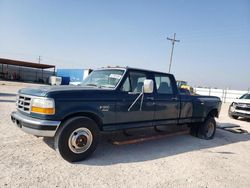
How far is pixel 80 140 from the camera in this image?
4270 mm

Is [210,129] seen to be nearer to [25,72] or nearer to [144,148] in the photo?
[144,148]

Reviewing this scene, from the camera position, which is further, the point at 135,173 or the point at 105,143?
the point at 105,143

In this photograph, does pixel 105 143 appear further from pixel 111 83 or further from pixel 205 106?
pixel 205 106

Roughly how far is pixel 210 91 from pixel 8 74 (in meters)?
35.8

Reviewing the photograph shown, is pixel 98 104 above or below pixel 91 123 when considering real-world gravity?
above

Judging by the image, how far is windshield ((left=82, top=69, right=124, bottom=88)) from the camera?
5054mm

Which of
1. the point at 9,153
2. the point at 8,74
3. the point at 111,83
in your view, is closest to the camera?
the point at 9,153

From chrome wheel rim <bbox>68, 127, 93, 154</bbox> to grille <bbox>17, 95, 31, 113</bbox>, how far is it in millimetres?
1006

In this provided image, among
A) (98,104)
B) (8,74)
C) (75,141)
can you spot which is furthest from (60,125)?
(8,74)

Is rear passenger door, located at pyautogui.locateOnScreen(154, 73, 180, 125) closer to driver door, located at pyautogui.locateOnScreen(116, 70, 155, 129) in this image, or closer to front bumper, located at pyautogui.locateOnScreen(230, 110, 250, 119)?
driver door, located at pyautogui.locateOnScreen(116, 70, 155, 129)

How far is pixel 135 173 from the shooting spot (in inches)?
158

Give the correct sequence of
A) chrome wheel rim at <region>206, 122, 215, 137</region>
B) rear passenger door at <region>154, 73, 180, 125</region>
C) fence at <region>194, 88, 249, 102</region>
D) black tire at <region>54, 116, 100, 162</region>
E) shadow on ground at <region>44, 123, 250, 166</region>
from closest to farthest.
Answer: black tire at <region>54, 116, 100, 162</region> → shadow on ground at <region>44, 123, 250, 166</region> → rear passenger door at <region>154, 73, 180, 125</region> → chrome wheel rim at <region>206, 122, 215, 137</region> → fence at <region>194, 88, 249, 102</region>

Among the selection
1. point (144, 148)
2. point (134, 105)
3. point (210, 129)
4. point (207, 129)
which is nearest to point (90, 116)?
point (134, 105)

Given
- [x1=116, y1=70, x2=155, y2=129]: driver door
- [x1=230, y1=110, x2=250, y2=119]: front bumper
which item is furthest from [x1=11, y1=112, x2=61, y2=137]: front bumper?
[x1=230, y1=110, x2=250, y2=119]: front bumper
